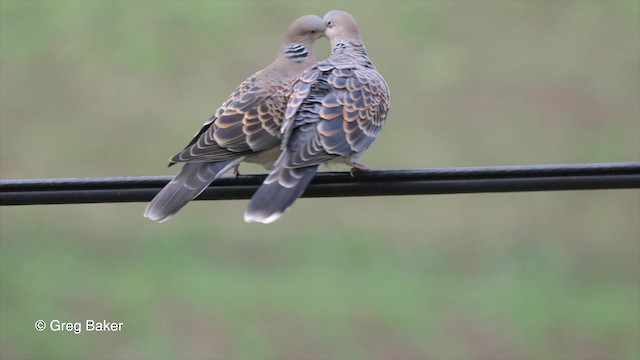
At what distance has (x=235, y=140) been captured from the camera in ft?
16.9

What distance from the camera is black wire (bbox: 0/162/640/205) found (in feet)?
13.0

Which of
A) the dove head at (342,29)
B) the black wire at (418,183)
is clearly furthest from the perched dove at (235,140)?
the black wire at (418,183)

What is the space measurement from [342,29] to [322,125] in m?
1.06

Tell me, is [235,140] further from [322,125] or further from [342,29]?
[342,29]

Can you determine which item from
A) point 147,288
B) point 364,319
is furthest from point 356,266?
point 147,288

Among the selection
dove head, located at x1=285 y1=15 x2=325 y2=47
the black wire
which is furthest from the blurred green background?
the black wire

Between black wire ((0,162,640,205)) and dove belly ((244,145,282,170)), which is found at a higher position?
dove belly ((244,145,282,170))

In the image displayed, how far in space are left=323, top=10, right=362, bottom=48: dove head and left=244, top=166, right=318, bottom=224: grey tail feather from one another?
4.23 ft

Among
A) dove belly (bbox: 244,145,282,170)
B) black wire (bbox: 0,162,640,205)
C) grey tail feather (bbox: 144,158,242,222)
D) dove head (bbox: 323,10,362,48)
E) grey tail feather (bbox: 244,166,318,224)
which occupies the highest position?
dove head (bbox: 323,10,362,48)

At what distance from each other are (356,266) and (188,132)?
254cm

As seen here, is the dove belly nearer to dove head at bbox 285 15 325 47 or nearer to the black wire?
dove head at bbox 285 15 325 47

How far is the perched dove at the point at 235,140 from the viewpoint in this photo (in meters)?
4.90

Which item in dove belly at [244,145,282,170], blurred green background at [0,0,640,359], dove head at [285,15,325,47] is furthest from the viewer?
blurred green background at [0,0,640,359]

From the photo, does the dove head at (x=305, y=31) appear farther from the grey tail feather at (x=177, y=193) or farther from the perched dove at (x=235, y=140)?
the grey tail feather at (x=177, y=193)
